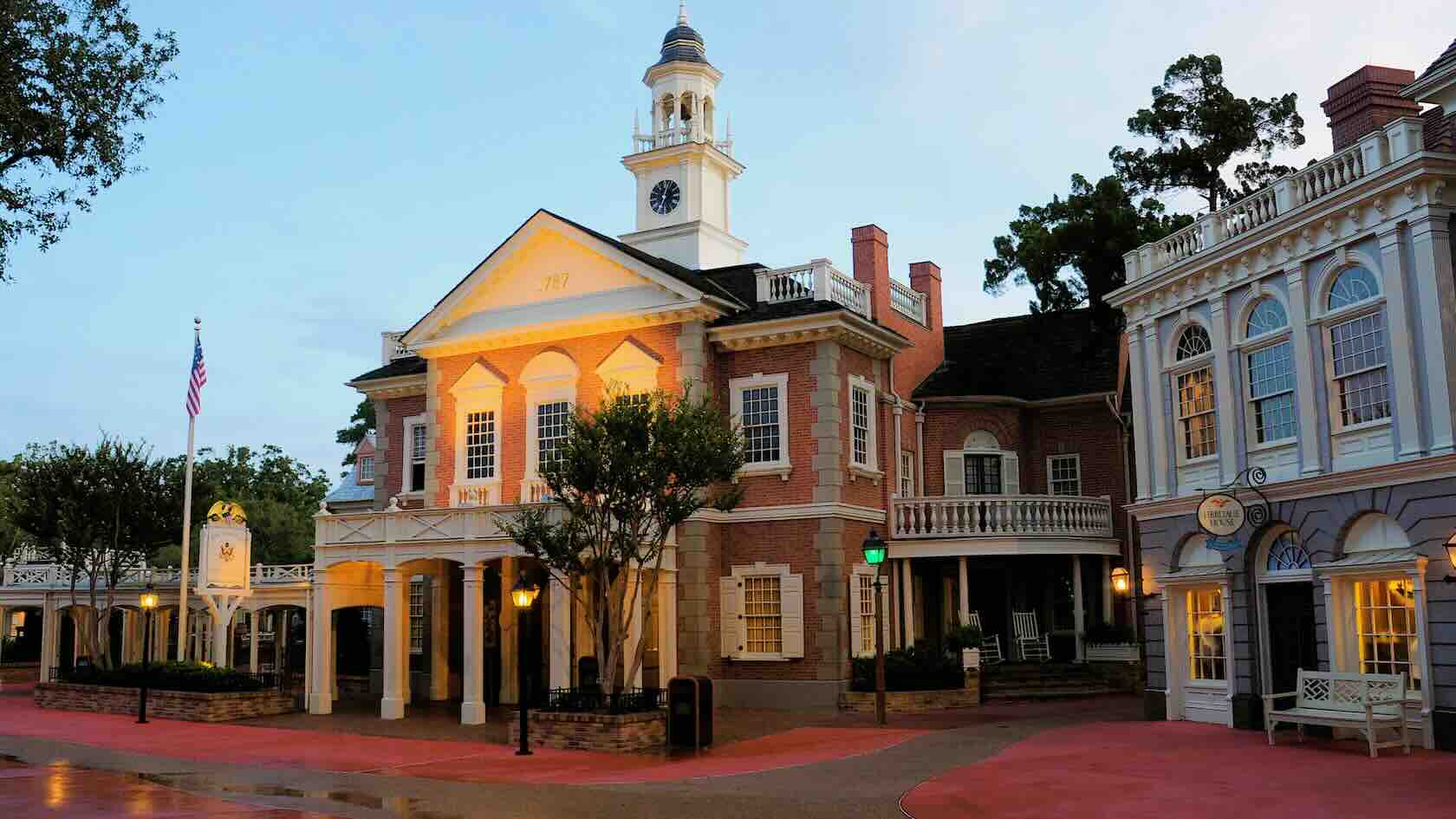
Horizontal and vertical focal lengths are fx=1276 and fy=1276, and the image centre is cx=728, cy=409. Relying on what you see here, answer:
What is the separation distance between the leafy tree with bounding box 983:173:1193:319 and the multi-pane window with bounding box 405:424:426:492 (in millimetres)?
16554

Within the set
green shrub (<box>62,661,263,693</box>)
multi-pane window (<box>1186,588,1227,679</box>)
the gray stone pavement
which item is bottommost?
the gray stone pavement

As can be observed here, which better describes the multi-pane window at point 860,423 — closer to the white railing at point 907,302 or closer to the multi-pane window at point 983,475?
the white railing at point 907,302

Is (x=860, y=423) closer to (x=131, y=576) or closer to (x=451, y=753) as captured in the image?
(x=451, y=753)

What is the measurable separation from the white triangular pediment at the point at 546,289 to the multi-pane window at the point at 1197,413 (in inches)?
401

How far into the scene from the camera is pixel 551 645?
24516 millimetres

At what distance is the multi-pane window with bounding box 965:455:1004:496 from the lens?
104ft

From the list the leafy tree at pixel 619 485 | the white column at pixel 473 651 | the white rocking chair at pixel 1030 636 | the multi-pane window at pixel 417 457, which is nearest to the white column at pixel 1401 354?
the leafy tree at pixel 619 485

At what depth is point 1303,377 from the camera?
19.0m

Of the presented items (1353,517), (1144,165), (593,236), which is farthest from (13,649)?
(1353,517)

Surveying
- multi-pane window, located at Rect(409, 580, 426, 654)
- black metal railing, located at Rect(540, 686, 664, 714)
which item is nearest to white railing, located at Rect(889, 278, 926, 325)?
black metal railing, located at Rect(540, 686, 664, 714)

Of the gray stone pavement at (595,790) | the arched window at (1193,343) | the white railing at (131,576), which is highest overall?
the arched window at (1193,343)

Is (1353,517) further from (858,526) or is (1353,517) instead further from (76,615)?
(76,615)

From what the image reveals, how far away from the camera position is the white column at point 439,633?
2973 centimetres

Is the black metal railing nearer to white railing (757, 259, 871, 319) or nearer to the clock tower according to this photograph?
white railing (757, 259, 871, 319)
